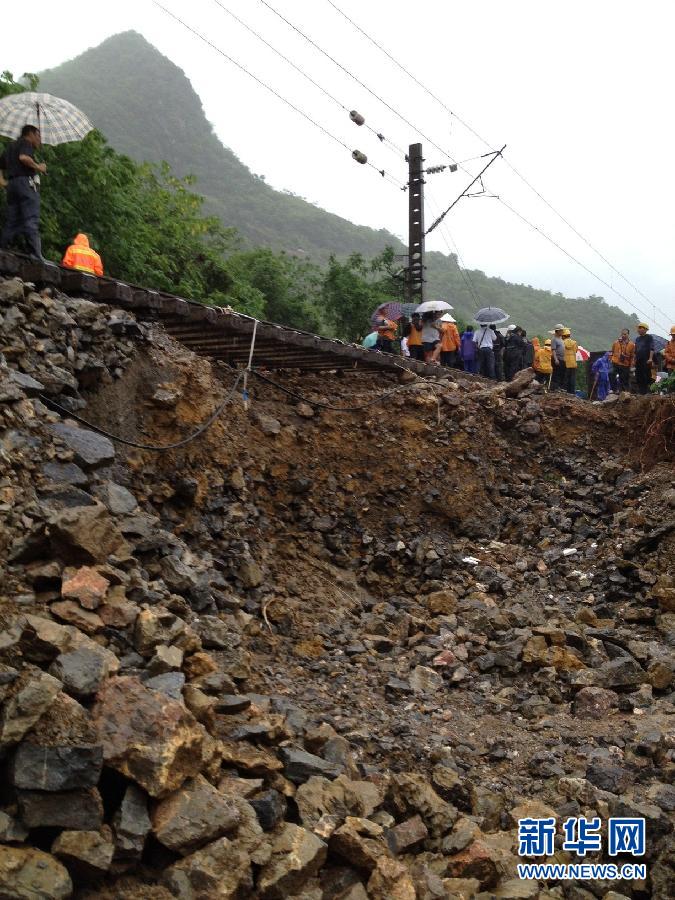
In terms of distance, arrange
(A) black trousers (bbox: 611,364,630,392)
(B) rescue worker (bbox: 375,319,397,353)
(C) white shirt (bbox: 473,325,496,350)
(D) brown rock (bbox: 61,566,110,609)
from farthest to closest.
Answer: (A) black trousers (bbox: 611,364,630,392) → (C) white shirt (bbox: 473,325,496,350) → (B) rescue worker (bbox: 375,319,397,353) → (D) brown rock (bbox: 61,566,110,609)

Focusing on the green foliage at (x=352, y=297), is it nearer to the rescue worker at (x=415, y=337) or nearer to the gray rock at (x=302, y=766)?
the rescue worker at (x=415, y=337)

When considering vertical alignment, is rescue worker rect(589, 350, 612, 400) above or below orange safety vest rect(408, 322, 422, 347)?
below

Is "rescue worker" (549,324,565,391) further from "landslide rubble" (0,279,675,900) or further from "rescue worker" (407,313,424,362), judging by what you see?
"landslide rubble" (0,279,675,900)

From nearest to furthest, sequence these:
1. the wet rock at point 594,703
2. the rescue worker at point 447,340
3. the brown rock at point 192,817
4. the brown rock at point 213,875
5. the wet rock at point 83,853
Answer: the wet rock at point 83,853 < the brown rock at point 213,875 < the brown rock at point 192,817 < the wet rock at point 594,703 < the rescue worker at point 447,340

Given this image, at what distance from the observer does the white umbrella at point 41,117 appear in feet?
26.1

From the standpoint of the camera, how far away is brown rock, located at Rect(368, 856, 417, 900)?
370cm

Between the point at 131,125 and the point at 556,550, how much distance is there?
77551 millimetres

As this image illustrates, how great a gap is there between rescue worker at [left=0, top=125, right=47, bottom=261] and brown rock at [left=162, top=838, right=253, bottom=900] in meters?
5.68

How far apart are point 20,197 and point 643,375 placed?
36.4ft

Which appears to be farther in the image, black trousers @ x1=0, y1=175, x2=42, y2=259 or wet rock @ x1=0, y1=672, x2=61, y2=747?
black trousers @ x1=0, y1=175, x2=42, y2=259

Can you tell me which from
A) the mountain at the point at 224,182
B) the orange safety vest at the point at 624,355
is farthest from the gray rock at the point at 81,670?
the mountain at the point at 224,182

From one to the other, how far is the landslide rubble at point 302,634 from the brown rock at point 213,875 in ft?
0.04

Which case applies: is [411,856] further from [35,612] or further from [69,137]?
[69,137]

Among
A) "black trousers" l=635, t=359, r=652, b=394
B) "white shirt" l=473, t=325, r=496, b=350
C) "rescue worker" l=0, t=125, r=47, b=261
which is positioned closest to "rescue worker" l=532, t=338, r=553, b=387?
"white shirt" l=473, t=325, r=496, b=350
